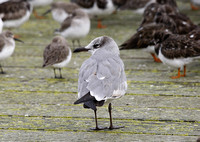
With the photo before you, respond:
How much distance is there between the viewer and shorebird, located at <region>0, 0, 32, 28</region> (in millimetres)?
8539

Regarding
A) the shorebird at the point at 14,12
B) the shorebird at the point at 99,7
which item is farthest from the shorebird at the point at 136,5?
the shorebird at the point at 14,12

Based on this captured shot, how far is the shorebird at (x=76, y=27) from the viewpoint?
24.5 feet

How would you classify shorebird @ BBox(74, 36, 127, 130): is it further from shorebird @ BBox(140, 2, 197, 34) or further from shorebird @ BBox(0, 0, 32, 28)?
shorebird @ BBox(0, 0, 32, 28)

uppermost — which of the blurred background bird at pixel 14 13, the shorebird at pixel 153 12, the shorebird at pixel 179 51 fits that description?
the shorebird at pixel 179 51

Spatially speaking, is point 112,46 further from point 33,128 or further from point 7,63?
point 7,63

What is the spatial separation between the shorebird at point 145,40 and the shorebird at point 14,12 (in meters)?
2.91

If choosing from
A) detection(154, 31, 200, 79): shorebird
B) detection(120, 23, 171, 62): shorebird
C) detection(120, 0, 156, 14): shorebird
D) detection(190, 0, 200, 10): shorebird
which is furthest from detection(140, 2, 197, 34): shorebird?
detection(190, 0, 200, 10): shorebird

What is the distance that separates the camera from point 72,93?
16.7ft

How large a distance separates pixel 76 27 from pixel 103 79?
153 inches

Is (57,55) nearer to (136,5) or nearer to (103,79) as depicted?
(103,79)

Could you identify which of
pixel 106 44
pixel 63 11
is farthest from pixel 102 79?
pixel 63 11

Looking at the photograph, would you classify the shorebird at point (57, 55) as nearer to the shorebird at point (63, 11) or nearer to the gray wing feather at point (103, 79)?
the gray wing feather at point (103, 79)

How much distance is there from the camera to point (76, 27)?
296 inches

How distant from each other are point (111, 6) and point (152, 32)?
2.64 metres
